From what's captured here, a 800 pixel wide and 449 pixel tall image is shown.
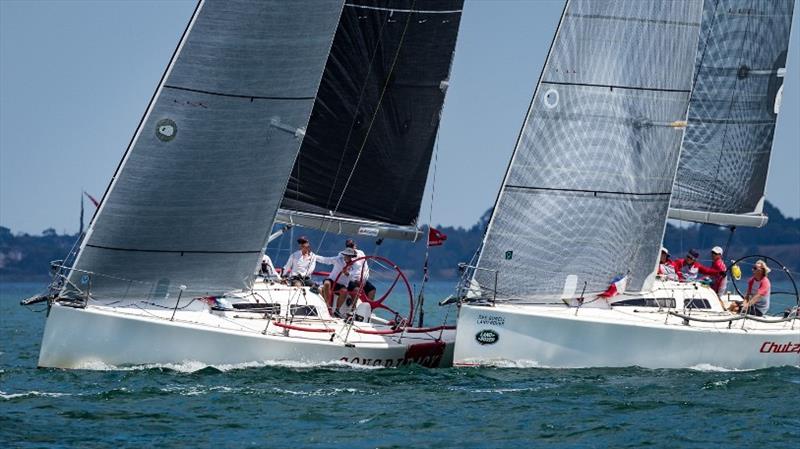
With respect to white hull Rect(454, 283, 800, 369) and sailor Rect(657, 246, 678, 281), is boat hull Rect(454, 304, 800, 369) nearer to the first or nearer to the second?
white hull Rect(454, 283, 800, 369)

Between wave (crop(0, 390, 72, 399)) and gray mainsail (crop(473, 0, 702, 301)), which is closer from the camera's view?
wave (crop(0, 390, 72, 399))

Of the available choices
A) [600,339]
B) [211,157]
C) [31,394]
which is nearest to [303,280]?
[211,157]

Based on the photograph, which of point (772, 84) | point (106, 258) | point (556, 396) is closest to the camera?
point (556, 396)

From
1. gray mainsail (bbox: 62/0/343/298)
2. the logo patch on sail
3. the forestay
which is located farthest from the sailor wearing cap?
gray mainsail (bbox: 62/0/343/298)

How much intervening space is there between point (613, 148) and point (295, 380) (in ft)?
19.0

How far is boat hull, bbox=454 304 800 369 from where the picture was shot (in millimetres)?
19094

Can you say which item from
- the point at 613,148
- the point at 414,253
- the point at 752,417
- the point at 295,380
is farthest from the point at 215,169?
the point at 414,253

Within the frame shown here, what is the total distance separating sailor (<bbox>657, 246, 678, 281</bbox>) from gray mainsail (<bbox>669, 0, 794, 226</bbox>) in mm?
1313

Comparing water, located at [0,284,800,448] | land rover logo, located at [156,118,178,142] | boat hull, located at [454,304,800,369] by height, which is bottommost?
water, located at [0,284,800,448]

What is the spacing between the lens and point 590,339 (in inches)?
759

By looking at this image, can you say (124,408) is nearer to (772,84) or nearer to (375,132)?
(375,132)

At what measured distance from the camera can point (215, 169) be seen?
18609mm

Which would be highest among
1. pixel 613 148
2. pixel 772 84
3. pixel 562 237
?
pixel 772 84

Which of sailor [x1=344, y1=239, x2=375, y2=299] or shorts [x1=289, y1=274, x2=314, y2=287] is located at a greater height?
sailor [x1=344, y1=239, x2=375, y2=299]
